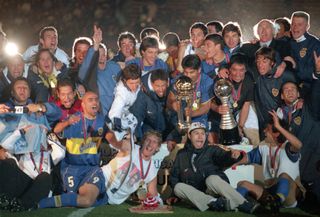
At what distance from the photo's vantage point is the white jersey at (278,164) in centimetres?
739

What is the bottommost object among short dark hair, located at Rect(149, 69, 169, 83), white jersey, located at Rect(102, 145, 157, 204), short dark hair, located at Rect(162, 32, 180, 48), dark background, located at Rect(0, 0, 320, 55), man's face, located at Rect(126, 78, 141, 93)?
white jersey, located at Rect(102, 145, 157, 204)

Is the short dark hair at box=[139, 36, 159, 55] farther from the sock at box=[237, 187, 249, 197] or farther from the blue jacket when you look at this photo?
the sock at box=[237, 187, 249, 197]

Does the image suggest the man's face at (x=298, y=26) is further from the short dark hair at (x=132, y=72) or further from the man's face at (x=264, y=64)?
the short dark hair at (x=132, y=72)

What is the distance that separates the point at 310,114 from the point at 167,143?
5.50 feet

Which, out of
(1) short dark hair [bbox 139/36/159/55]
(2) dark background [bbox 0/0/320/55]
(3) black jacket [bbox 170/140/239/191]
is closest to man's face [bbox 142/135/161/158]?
(3) black jacket [bbox 170/140/239/191]

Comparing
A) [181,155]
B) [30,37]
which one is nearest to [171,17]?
[30,37]

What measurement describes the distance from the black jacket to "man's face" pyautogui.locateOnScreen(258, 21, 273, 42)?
5.78ft

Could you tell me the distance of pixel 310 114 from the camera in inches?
301

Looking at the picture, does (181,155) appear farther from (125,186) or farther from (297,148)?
(297,148)

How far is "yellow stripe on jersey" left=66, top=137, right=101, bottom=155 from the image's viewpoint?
7.48m

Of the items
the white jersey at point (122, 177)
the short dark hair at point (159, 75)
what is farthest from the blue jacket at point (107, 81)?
the white jersey at point (122, 177)

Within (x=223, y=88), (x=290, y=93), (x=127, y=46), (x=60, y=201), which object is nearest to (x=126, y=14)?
(x=127, y=46)

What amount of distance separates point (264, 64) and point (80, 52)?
2267 millimetres

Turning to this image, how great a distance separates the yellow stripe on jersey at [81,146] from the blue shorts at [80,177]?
18cm
